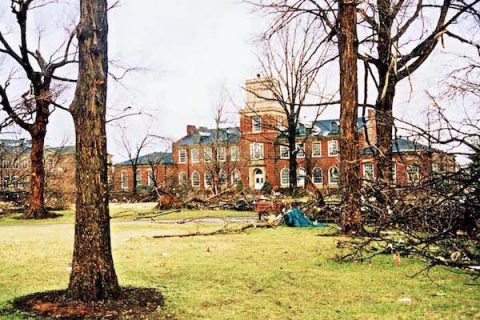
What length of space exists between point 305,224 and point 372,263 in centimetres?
824

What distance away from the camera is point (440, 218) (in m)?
7.02

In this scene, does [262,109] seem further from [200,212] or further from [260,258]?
[260,258]

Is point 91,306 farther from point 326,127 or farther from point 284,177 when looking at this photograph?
point 326,127

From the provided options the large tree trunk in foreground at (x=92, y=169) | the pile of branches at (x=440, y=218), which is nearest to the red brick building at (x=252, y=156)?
the pile of branches at (x=440, y=218)

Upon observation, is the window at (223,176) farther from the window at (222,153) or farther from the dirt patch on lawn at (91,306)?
the dirt patch on lawn at (91,306)

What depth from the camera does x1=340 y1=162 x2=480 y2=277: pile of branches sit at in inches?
180

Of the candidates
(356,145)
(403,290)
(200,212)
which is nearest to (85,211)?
(403,290)

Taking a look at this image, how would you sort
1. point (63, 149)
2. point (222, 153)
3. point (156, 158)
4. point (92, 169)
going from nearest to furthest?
point (92, 169)
point (63, 149)
point (222, 153)
point (156, 158)

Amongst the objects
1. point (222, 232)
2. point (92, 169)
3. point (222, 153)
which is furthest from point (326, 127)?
point (92, 169)

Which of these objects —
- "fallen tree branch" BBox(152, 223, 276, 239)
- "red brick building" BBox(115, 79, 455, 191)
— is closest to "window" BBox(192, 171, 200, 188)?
"red brick building" BBox(115, 79, 455, 191)

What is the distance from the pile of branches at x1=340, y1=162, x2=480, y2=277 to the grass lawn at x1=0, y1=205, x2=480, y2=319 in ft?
1.30

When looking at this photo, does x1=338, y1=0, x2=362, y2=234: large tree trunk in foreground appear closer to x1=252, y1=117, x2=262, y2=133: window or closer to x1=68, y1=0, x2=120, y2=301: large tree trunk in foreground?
x1=68, y1=0, x2=120, y2=301: large tree trunk in foreground

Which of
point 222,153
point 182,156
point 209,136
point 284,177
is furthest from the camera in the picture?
point 182,156

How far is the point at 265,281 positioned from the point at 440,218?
2496 mm
